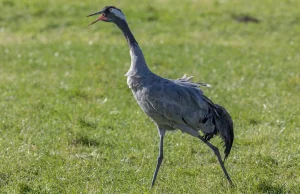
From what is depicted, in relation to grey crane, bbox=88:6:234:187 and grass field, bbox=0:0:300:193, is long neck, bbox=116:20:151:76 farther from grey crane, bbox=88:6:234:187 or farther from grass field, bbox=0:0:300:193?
grass field, bbox=0:0:300:193

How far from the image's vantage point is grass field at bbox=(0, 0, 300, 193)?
792 cm

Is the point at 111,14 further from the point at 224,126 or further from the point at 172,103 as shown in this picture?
the point at 224,126

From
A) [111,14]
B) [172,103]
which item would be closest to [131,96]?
[111,14]

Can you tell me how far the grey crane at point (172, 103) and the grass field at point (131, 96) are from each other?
690 mm

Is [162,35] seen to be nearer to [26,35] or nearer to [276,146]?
[26,35]

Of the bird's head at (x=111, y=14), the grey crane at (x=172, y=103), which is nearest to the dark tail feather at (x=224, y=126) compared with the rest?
the grey crane at (x=172, y=103)

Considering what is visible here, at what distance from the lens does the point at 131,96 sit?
476 inches

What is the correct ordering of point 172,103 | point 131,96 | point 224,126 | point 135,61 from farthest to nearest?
point 131,96 < point 224,126 < point 135,61 < point 172,103

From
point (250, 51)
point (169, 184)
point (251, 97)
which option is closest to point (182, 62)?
point (250, 51)

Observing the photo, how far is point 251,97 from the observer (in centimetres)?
Answer: 1198

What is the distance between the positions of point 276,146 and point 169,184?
2168mm

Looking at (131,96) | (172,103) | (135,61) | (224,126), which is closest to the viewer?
(172,103)

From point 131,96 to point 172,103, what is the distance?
4.79 metres

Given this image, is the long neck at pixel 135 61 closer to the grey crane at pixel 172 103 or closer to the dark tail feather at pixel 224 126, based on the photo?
the grey crane at pixel 172 103
